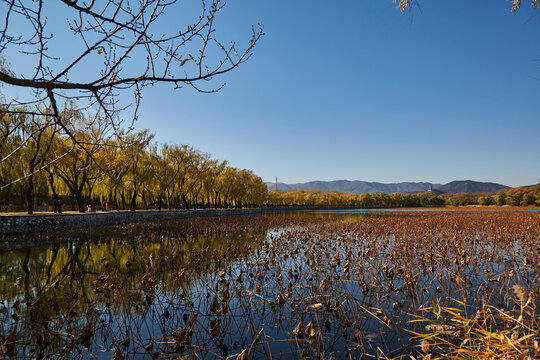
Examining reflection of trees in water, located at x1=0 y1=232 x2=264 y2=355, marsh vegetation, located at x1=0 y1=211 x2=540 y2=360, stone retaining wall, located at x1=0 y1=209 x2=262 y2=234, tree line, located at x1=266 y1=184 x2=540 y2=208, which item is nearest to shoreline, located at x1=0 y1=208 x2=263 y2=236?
stone retaining wall, located at x1=0 y1=209 x2=262 y2=234

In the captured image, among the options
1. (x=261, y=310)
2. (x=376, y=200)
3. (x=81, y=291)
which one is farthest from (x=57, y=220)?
(x=376, y=200)

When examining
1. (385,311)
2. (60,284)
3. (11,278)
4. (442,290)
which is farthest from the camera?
(11,278)

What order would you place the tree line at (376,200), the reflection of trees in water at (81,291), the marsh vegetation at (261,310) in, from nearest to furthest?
the marsh vegetation at (261,310)
the reflection of trees in water at (81,291)
the tree line at (376,200)

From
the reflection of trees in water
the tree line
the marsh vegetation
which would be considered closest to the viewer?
the marsh vegetation

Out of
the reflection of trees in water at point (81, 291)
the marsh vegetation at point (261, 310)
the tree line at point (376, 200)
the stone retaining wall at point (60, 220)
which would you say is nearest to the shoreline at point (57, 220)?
the stone retaining wall at point (60, 220)

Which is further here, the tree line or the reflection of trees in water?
the tree line

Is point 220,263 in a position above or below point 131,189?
below

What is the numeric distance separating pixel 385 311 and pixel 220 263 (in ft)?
18.3

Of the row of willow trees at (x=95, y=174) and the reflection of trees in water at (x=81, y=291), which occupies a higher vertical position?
the row of willow trees at (x=95, y=174)

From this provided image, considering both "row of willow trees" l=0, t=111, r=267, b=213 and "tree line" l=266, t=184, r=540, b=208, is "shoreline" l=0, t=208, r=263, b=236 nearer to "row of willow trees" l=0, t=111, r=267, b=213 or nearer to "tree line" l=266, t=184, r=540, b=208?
"row of willow trees" l=0, t=111, r=267, b=213

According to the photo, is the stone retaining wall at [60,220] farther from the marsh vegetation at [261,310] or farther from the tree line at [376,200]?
the tree line at [376,200]

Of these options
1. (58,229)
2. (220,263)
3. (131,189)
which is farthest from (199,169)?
(220,263)

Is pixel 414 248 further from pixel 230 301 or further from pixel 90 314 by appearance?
pixel 90 314

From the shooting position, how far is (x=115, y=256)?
11539 millimetres
